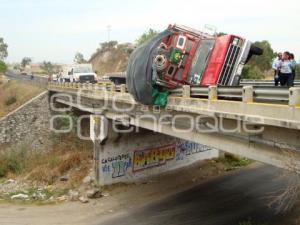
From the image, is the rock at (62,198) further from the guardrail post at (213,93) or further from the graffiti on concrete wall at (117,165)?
the guardrail post at (213,93)

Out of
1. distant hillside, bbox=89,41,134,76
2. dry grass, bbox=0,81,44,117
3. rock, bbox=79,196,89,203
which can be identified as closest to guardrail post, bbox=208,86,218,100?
rock, bbox=79,196,89,203

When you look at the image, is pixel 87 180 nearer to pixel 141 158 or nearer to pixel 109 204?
pixel 109 204

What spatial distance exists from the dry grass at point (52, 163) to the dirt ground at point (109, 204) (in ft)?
9.74

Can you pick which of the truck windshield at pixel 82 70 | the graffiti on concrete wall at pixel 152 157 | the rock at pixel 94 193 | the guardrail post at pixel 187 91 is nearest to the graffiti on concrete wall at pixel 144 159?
the graffiti on concrete wall at pixel 152 157

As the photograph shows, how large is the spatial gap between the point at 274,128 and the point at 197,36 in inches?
275

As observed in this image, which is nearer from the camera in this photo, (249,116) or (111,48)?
(249,116)

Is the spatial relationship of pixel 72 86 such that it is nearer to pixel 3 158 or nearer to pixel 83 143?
pixel 83 143

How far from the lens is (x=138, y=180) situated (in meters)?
23.3

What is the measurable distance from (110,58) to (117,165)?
71696 millimetres

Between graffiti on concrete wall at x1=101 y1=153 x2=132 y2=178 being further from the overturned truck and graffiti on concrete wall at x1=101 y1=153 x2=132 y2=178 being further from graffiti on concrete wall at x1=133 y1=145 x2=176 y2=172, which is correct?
the overturned truck

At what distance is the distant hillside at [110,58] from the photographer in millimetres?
87375

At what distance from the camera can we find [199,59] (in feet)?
48.8

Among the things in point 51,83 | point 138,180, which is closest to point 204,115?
point 138,180

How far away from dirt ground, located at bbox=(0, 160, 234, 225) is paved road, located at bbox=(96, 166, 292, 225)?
2.97 ft
